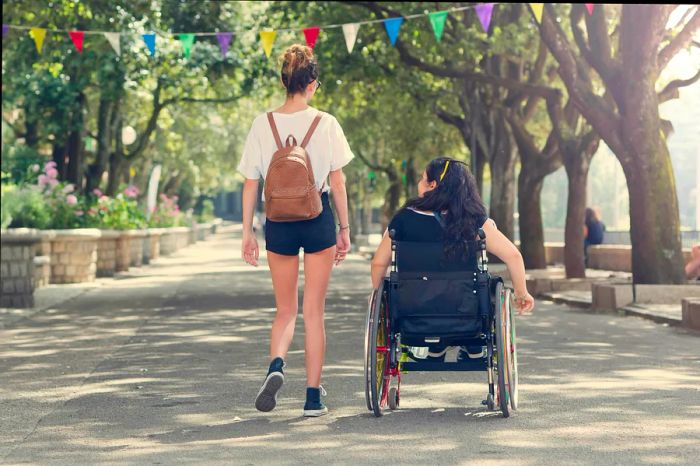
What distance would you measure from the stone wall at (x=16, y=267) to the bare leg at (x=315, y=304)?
11.0 meters

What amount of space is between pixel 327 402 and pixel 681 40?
13.4 meters

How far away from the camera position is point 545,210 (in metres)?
57.2

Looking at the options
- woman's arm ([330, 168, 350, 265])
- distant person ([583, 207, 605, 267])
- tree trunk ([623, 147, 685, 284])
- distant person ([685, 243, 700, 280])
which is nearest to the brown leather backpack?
woman's arm ([330, 168, 350, 265])

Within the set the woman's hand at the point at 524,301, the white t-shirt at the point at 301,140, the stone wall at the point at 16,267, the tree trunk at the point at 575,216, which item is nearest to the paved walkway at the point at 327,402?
the woman's hand at the point at 524,301

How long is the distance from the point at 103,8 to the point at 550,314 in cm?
970

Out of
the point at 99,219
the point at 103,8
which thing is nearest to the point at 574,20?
the point at 103,8

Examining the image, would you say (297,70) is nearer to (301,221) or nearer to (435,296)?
(301,221)

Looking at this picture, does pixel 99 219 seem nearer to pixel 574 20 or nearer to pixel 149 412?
pixel 574 20

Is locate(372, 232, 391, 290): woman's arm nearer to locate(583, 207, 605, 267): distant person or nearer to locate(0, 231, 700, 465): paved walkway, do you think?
locate(0, 231, 700, 465): paved walkway

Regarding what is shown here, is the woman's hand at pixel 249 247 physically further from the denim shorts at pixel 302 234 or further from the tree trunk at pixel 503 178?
the tree trunk at pixel 503 178

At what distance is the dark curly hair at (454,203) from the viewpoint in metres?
7.95

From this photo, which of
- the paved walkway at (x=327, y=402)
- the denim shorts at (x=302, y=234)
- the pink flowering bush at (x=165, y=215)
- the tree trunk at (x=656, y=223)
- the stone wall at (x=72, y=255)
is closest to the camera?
the paved walkway at (x=327, y=402)

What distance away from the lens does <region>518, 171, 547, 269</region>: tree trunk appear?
2802 centimetres

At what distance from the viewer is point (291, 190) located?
7766 mm
